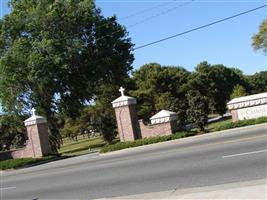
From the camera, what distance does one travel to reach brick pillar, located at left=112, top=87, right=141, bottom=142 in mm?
32906

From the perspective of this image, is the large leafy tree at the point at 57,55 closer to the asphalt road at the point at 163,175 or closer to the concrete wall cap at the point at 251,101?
the concrete wall cap at the point at 251,101

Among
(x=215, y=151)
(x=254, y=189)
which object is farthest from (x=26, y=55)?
(x=254, y=189)

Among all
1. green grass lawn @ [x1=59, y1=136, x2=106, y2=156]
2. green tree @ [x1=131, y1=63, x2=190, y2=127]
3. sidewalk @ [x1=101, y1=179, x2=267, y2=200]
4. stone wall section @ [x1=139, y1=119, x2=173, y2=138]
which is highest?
green tree @ [x1=131, y1=63, x2=190, y2=127]

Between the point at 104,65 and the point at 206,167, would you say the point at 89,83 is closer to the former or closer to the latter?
the point at 104,65

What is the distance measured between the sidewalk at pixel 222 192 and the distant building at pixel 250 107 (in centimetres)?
2089

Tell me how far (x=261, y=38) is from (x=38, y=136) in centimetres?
2000

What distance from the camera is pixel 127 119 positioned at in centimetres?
3300


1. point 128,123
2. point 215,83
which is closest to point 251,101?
point 128,123

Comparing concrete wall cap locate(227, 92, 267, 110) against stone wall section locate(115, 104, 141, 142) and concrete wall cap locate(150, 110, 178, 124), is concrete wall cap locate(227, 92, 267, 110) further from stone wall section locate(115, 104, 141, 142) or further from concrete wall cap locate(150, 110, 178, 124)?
stone wall section locate(115, 104, 141, 142)

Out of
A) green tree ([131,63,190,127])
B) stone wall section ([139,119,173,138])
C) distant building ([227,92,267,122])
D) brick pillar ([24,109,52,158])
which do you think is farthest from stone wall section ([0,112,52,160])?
green tree ([131,63,190,127])

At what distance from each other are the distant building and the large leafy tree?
1762 centimetres

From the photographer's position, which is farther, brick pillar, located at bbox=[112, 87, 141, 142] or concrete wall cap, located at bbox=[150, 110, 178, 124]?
brick pillar, located at bbox=[112, 87, 141, 142]

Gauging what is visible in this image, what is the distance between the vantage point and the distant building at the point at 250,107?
30.8 m

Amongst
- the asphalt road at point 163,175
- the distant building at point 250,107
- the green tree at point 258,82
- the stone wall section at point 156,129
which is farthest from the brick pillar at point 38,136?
the green tree at point 258,82
